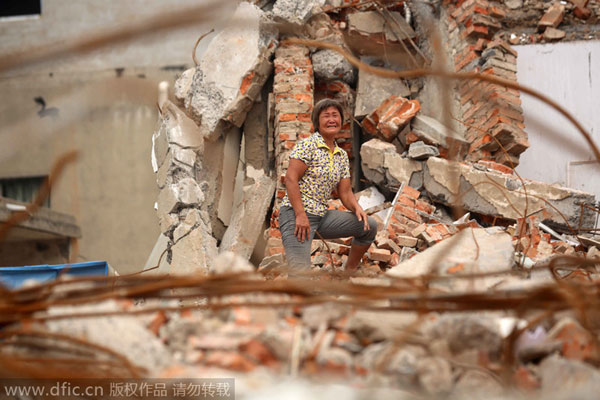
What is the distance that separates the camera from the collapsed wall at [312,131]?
5.63 meters

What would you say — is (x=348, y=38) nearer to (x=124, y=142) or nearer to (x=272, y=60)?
(x=272, y=60)

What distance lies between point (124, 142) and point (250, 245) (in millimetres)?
8341

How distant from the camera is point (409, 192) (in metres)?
5.73

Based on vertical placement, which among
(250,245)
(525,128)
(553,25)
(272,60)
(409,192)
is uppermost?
(553,25)

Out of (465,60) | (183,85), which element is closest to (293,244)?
(183,85)

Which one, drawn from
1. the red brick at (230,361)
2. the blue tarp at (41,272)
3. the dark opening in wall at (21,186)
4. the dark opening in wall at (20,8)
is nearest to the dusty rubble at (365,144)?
the blue tarp at (41,272)

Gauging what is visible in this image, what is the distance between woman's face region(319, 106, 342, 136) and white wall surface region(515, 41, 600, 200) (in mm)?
3390

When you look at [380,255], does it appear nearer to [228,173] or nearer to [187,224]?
[187,224]

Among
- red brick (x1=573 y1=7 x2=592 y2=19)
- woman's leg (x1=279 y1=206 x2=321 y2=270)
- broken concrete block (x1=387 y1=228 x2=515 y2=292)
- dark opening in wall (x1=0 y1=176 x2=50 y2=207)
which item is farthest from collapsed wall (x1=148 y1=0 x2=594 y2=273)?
dark opening in wall (x1=0 y1=176 x2=50 y2=207)

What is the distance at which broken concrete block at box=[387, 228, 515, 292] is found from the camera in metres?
2.02

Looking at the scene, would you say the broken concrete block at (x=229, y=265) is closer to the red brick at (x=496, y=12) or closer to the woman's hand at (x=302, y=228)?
the woman's hand at (x=302, y=228)

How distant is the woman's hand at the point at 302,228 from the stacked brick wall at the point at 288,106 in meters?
1.69

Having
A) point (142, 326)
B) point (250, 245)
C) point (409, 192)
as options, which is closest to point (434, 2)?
point (409, 192)

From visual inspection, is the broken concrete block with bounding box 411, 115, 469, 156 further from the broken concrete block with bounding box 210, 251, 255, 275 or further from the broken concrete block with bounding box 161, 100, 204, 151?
the broken concrete block with bounding box 210, 251, 255, 275
